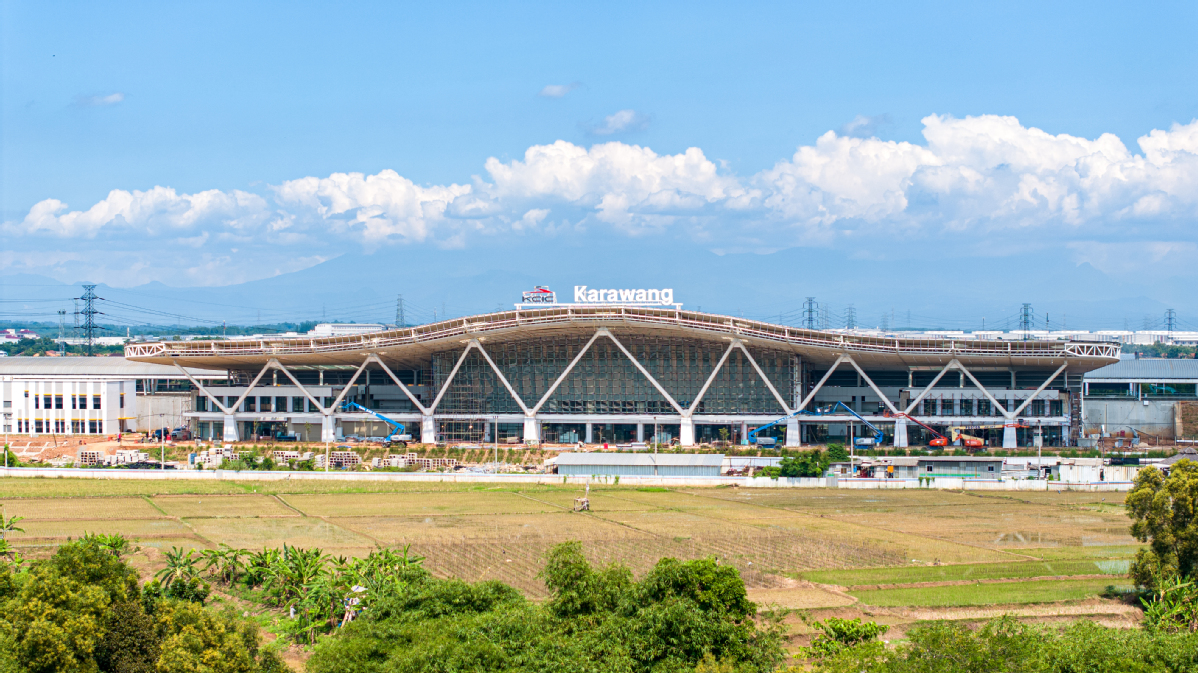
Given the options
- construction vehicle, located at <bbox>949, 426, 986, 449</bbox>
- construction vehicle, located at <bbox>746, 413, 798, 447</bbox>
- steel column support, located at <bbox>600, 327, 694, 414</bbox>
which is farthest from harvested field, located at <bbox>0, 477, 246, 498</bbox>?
construction vehicle, located at <bbox>949, 426, 986, 449</bbox>

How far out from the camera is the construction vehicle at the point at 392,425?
119438 millimetres

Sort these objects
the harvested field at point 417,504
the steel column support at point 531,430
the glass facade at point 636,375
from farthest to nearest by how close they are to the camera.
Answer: the steel column support at point 531,430
the glass facade at point 636,375
the harvested field at point 417,504

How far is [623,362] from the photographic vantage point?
11694 cm

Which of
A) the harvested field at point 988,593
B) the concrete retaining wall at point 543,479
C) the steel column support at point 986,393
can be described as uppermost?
the steel column support at point 986,393

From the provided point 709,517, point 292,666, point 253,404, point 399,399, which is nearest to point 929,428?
point 709,517

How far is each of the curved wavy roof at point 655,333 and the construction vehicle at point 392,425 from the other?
7809 mm

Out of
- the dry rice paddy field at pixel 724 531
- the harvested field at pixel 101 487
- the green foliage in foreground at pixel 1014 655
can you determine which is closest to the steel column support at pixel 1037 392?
the dry rice paddy field at pixel 724 531

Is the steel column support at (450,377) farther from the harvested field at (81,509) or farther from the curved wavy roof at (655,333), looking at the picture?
the harvested field at (81,509)

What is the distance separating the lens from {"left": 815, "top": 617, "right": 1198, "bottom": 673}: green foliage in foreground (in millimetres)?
29969

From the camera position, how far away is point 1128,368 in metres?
134

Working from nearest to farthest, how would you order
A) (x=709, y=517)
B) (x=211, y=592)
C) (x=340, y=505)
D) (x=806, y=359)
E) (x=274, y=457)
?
(x=211, y=592)
(x=709, y=517)
(x=340, y=505)
(x=274, y=457)
(x=806, y=359)

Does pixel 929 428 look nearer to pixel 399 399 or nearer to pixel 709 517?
pixel 709 517

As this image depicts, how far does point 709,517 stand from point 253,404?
7681 cm

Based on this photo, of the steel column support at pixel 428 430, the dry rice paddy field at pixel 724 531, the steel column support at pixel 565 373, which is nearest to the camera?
the dry rice paddy field at pixel 724 531
